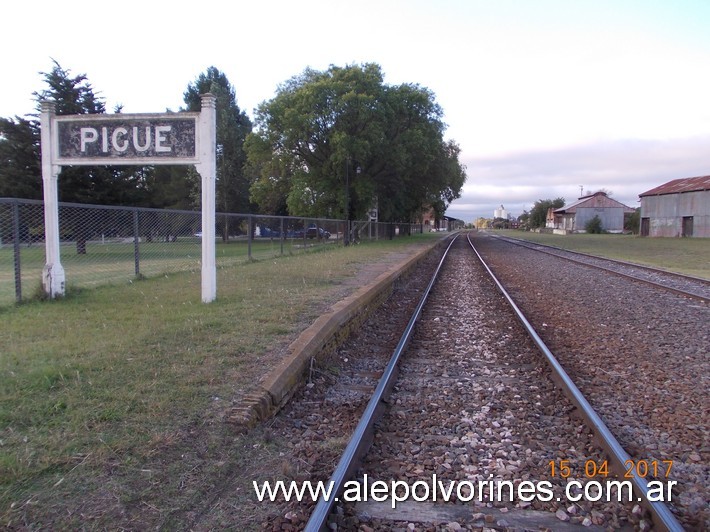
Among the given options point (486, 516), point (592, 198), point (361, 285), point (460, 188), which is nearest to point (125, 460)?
point (486, 516)

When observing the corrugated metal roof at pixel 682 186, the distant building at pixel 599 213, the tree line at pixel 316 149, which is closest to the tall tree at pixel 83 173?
the tree line at pixel 316 149

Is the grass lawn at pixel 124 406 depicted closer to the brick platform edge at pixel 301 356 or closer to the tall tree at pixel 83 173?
the brick platform edge at pixel 301 356

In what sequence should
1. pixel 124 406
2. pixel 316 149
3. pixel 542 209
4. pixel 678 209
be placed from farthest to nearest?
pixel 542 209, pixel 678 209, pixel 316 149, pixel 124 406

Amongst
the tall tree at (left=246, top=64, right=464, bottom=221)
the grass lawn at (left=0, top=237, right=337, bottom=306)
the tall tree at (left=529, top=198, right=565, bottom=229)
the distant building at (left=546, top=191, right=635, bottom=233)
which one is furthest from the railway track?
the tall tree at (left=529, top=198, right=565, bottom=229)

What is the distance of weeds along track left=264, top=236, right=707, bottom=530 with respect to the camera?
3.01 metres

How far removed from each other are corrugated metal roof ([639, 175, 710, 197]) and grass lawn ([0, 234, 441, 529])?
52.4 metres

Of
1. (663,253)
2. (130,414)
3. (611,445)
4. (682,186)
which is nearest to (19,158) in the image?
(130,414)

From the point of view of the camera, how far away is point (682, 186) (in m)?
52.4

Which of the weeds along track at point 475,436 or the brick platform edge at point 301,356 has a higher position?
the brick platform edge at point 301,356

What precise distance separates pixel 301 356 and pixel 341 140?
985 inches

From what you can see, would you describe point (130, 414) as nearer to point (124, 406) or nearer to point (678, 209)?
point (124, 406)

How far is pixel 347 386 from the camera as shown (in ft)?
18.0

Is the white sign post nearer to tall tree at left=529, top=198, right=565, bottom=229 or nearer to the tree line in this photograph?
the tree line

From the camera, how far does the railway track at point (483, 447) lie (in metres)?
2.99
